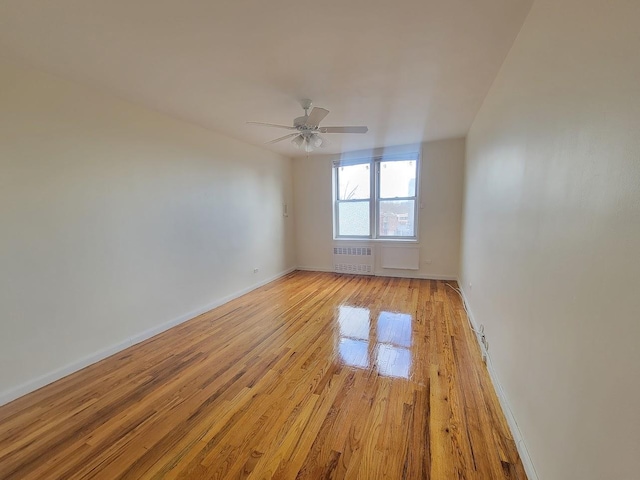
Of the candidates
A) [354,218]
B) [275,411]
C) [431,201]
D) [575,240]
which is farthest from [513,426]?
[354,218]

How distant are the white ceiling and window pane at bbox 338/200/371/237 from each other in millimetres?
2654

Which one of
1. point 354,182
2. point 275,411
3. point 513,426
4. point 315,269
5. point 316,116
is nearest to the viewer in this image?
point 513,426

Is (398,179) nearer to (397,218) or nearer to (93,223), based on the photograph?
(397,218)

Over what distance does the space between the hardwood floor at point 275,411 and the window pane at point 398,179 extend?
2.72 meters

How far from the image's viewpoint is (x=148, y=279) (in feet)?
9.49

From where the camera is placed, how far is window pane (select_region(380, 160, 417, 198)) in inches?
195

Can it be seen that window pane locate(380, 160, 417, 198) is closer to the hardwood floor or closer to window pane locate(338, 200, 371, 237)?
window pane locate(338, 200, 371, 237)

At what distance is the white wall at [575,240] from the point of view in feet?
2.42

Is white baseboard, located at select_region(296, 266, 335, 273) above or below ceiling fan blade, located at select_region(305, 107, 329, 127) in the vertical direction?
below

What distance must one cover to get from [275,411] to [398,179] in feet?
14.3

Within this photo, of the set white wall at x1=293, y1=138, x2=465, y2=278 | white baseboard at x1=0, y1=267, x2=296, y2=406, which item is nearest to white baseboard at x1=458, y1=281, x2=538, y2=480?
white wall at x1=293, y1=138, x2=465, y2=278

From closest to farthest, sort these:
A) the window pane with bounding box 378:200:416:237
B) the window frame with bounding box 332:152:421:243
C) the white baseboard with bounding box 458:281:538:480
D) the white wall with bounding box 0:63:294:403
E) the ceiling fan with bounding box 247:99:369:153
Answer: the white baseboard with bounding box 458:281:538:480 < the white wall with bounding box 0:63:294:403 < the ceiling fan with bounding box 247:99:369:153 < the window frame with bounding box 332:152:421:243 < the window pane with bounding box 378:200:416:237

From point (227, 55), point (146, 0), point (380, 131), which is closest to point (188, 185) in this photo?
point (227, 55)

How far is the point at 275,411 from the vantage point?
1804 millimetres
